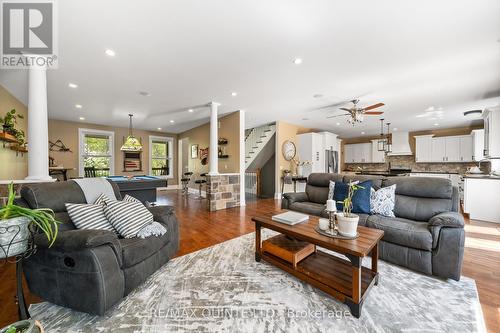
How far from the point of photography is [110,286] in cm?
146

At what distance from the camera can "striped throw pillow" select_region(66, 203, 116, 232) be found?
1808 millimetres

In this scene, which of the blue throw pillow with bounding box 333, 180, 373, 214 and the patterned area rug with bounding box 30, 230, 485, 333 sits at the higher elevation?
the blue throw pillow with bounding box 333, 180, 373, 214

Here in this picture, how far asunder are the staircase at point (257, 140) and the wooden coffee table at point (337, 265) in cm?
501

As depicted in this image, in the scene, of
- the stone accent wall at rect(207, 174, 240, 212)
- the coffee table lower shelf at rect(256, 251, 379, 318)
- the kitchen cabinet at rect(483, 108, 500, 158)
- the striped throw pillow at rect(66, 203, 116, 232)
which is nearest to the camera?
the coffee table lower shelf at rect(256, 251, 379, 318)

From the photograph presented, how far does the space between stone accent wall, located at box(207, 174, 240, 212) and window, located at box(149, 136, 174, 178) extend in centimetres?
453

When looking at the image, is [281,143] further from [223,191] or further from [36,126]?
[36,126]

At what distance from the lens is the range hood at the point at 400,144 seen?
8.15 metres

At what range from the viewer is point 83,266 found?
4.65 feet


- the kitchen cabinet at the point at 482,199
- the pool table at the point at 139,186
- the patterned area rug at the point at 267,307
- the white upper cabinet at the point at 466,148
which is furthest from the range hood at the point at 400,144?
the pool table at the point at 139,186

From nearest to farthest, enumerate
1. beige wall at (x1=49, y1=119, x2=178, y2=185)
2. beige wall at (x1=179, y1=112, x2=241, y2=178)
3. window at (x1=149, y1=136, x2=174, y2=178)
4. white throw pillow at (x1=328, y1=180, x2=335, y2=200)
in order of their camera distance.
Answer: white throw pillow at (x1=328, y1=180, x2=335, y2=200) < beige wall at (x1=179, y1=112, x2=241, y2=178) < beige wall at (x1=49, y1=119, x2=178, y2=185) < window at (x1=149, y1=136, x2=174, y2=178)

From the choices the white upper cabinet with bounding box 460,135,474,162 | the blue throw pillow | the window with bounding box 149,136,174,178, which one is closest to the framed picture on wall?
the window with bounding box 149,136,174,178

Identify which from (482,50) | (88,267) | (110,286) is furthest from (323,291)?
(482,50)

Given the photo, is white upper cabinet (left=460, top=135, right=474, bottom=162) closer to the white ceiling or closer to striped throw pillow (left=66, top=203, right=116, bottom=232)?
the white ceiling

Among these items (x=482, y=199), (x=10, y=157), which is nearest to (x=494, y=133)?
(x=482, y=199)
